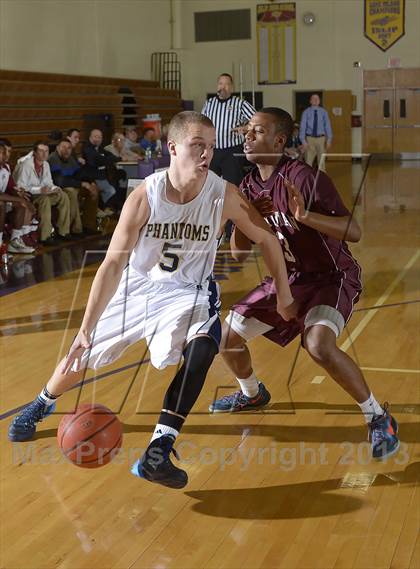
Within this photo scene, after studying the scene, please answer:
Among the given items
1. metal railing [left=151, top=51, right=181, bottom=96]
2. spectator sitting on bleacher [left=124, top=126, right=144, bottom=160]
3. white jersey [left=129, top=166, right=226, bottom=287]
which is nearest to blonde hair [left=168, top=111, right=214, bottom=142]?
white jersey [left=129, top=166, right=226, bottom=287]

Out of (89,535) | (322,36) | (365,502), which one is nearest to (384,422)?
(365,502)

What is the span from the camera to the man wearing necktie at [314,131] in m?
17.0

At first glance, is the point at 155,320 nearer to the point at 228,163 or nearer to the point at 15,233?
the point at 15,233

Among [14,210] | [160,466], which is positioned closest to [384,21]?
[14,210]

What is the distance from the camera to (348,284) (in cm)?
374

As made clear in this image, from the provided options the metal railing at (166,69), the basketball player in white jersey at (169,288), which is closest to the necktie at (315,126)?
the metal railing at (166,69)

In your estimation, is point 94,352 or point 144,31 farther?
point 144,31

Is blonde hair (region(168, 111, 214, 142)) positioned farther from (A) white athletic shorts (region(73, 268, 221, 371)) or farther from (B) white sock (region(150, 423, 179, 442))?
(B) white sock (region(150, 423, 179, 442))

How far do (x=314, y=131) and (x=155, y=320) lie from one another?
48.6ft

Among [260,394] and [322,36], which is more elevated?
[322,36]

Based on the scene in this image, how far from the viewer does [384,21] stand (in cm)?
2058

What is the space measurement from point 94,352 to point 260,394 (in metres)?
1.70

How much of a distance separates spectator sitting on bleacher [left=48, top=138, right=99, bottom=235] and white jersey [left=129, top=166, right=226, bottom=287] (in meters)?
7.27

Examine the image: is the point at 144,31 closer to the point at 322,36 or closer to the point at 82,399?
the point at 322,36
